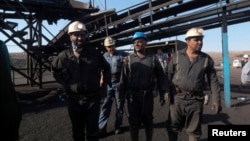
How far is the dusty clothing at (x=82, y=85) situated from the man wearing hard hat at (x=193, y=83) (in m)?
1.35

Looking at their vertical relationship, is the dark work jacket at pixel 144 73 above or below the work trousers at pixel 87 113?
above

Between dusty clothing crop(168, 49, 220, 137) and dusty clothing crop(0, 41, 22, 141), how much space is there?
3.26m

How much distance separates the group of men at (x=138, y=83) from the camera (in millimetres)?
4203

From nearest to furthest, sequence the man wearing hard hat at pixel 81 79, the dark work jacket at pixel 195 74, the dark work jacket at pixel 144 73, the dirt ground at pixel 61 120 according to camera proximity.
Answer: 1. the man wearing hard hat at pixel 81 79
2. the dark work jacket at pixel 195 74
3. the dark work jacket at pixel 144 73
4. the dirt ground at pixel 61 120

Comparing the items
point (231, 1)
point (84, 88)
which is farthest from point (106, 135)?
point (231, 1)

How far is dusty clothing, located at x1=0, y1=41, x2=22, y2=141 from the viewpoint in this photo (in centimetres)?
175

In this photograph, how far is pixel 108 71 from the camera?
4.58 m

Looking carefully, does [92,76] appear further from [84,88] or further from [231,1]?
[231,1]

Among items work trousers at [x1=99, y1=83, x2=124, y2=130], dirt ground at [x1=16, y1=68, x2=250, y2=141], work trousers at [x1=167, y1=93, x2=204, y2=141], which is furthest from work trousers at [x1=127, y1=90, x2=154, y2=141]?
work trousers at [x1=99, y1=83, x2=124, y2=130]

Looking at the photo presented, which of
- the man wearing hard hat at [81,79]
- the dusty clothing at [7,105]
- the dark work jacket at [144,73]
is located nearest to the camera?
the dusty clothing at [7,105]

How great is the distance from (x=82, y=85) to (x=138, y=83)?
1.28 metres

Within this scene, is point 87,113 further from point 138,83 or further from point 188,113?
point 188,113

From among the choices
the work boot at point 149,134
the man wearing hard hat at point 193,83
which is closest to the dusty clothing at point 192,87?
the man wearing hard hat at point 193,83

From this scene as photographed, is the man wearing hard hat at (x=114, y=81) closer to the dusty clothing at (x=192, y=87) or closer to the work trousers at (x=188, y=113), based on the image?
the work trousers at (x=188, y=113)
